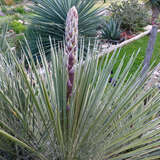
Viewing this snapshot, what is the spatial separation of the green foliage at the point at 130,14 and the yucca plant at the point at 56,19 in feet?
16.6

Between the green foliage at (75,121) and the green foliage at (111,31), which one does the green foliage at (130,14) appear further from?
the green foliage at (75,121)

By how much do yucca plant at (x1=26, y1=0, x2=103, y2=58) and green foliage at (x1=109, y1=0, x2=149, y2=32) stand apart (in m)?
5.06

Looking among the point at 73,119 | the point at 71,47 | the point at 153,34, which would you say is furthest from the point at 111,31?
the point at 73,119

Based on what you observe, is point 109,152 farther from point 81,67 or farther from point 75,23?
point 75,23

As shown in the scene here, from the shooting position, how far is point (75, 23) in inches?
34.9

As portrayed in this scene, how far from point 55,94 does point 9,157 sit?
364mm

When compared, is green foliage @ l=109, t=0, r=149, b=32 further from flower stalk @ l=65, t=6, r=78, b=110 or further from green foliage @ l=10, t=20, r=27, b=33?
flower stalk @ l=65, t=6, r=78, b=110

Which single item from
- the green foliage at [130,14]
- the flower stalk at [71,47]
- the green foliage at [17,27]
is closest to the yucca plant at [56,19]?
the flower stalk at [71,47]

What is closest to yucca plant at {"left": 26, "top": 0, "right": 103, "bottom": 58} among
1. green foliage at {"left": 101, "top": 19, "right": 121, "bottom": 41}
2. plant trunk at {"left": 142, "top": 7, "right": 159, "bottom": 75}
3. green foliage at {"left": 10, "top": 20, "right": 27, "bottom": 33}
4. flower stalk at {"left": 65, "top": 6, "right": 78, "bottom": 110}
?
plant trunk at {"left": 142, "top": 7, "right": 159, "bottom": 75}

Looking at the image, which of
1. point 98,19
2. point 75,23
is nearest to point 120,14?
point 98,19

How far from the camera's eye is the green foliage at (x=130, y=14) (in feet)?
26.1

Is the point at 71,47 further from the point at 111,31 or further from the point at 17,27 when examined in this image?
the point at 17,27

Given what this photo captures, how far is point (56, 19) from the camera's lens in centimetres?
301

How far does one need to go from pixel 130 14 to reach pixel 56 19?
18.4ft
